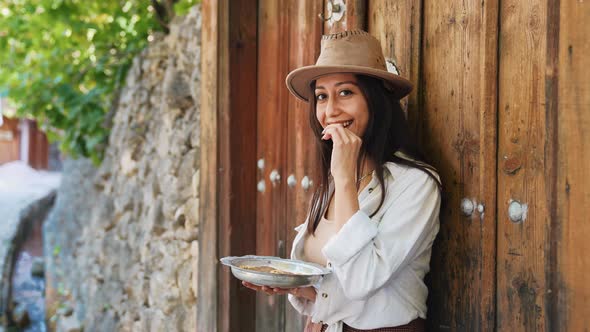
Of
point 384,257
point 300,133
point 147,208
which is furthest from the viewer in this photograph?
point 147,208

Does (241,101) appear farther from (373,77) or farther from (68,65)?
(68,65)

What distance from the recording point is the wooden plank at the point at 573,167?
141cm

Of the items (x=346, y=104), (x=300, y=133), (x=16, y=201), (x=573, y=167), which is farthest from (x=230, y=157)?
(x=16, y=201)

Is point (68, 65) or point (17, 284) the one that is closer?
point (68, 65)

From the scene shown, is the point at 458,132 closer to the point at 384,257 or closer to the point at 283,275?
the point at 384,257

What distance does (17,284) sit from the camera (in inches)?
416

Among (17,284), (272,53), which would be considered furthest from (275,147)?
(17,284)

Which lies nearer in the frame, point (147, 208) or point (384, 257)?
point (384, 257)

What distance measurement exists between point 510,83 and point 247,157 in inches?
69.3

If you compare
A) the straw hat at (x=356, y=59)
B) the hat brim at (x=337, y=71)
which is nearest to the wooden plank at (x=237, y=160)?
the hat brim at (x=337, y=71)

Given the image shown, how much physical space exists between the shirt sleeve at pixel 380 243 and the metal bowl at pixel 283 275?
10 centimetres

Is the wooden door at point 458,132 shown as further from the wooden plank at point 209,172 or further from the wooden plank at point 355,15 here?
the wooden plank at point 209,172

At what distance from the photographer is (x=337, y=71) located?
1.80 meters

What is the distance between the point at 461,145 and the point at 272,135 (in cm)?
143
